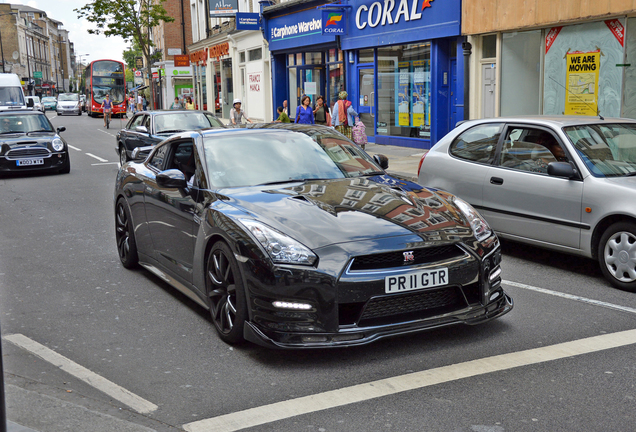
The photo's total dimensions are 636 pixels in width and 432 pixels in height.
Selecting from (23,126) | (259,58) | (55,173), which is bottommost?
(55,173)

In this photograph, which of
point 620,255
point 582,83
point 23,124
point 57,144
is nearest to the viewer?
point 620,255

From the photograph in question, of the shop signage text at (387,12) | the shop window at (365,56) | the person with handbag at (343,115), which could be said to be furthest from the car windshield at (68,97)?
the person with handbag at (343,115)

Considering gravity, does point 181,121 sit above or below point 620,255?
above

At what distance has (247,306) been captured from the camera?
14.7 ft

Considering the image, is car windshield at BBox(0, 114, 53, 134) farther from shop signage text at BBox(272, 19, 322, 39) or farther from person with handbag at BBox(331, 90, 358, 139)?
shop signage text at BBox(272, 19, 322, 39)

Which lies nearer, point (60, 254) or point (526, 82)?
point (60, 254)

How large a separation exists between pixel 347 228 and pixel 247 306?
31.8 inches

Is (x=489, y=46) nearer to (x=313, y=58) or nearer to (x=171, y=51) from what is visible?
(x=313, y=58)

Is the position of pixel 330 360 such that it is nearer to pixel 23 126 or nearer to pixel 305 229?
pixel 305 229

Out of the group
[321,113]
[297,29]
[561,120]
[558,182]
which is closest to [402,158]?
[321,113]

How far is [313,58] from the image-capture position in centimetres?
2811

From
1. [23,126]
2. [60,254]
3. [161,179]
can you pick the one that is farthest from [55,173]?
[161,179]

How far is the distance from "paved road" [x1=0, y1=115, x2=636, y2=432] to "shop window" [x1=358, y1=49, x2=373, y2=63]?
17.4 metres

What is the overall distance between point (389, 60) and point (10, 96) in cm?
1539
